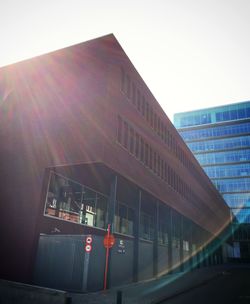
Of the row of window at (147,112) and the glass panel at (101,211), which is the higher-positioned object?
the row of window at (147,112)

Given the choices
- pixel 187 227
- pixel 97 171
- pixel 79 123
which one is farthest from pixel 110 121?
pixel 187 227

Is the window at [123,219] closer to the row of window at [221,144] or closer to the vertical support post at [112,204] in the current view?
the vertical support post at [112,204]

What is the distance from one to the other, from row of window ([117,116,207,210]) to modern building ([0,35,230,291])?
10 cm

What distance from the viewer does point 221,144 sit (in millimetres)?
92562

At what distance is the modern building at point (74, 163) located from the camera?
58.6ft

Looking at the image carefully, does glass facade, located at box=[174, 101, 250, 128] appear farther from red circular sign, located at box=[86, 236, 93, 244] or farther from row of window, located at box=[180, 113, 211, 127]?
red circular sign, located at box=[86, 236, 93, 244]

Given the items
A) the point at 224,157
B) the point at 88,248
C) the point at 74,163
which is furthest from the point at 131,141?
the point at 224,157

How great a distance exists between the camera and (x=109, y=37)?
72.4ft

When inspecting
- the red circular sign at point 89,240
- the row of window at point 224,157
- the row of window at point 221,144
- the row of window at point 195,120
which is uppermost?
the row of window at point 195,120

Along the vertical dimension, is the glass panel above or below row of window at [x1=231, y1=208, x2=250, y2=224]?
below

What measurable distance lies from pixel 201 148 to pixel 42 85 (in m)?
78.9

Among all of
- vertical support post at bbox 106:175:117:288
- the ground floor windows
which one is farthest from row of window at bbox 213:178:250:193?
vertical support post at bbox 106:175:117:288

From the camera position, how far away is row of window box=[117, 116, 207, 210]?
22.9m

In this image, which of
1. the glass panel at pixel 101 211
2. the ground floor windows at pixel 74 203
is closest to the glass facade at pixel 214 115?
the glass panel at pixel 101 211
